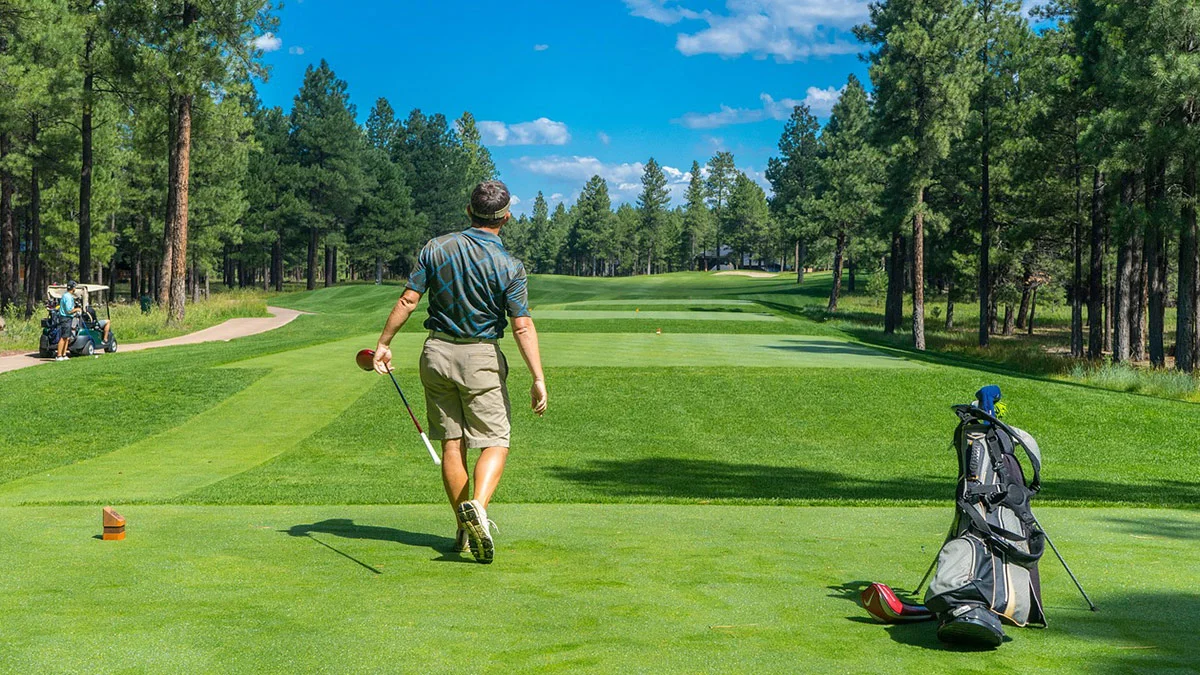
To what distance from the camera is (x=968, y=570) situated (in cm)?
483

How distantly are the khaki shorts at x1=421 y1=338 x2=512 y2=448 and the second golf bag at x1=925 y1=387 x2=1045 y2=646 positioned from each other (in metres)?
2.80

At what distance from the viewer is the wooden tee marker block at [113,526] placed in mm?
6547

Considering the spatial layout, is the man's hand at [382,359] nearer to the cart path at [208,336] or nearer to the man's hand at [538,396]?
the man's hand at [538,396]

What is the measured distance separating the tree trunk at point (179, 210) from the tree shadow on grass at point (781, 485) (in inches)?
986

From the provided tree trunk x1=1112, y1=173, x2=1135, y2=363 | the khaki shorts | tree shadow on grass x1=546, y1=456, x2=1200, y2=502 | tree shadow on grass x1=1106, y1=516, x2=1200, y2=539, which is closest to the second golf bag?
the khaki shorts

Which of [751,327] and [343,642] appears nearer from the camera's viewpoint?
[343,642]

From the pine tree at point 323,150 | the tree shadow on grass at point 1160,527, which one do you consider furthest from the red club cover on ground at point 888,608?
the pine tree at point 323,150

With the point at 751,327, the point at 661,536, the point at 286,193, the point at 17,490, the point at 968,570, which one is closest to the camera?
the point at 968,570

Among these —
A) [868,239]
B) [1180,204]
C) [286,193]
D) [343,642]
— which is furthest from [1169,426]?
[286,193]

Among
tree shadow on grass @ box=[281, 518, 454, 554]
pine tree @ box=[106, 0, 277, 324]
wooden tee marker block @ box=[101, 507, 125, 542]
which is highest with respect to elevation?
pine tree @ box=[106, 0, 277, 324]

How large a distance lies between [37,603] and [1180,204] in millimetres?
31910

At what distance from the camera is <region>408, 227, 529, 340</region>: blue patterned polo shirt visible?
633 centimetres

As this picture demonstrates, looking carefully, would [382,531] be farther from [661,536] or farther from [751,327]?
[751,327]

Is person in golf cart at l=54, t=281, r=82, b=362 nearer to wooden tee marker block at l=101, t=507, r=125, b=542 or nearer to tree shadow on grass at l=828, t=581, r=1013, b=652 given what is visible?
wooden tee marker block at l=101, t=507, r=125, b=542
